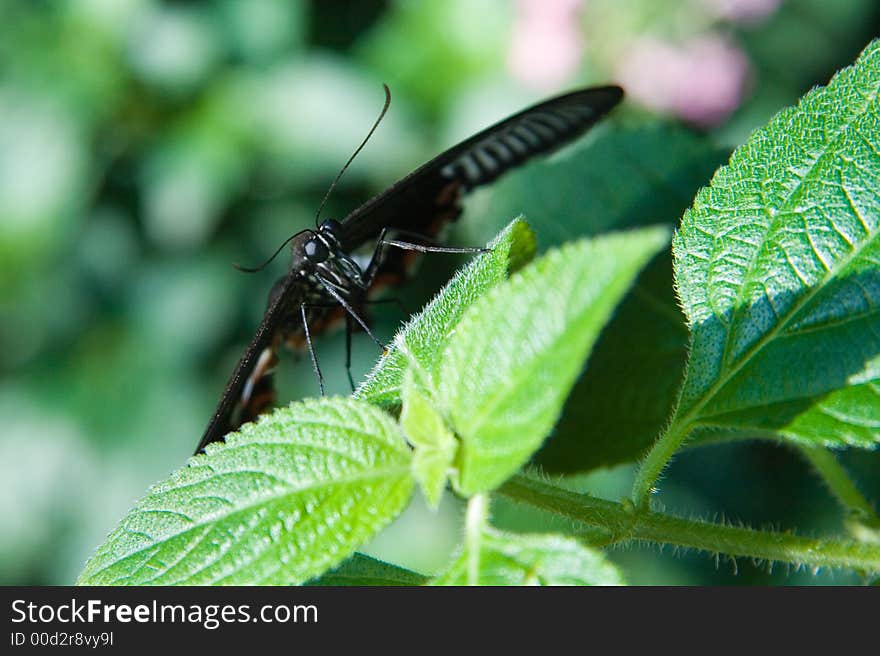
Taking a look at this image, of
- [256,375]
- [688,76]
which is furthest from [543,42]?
[256,375]

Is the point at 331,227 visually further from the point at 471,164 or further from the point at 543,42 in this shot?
the point at 543,42

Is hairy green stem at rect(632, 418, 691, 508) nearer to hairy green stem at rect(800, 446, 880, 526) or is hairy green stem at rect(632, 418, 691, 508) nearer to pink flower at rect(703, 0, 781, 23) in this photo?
hairy green stem at rect(800, 446, 880, 526)

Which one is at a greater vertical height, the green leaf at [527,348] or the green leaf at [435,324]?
the green leaf at [435,324]

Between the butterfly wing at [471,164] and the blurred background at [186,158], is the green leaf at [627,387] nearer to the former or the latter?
the butterfly wing at [471,164]

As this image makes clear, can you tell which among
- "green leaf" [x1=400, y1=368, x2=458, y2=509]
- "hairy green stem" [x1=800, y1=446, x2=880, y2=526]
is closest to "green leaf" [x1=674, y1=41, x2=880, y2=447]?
"hairy green stem" [x1=800, y1=446, x2=880, y2=526]

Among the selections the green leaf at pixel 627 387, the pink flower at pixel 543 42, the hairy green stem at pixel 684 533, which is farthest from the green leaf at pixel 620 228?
the pink flower at pixel 543 42
